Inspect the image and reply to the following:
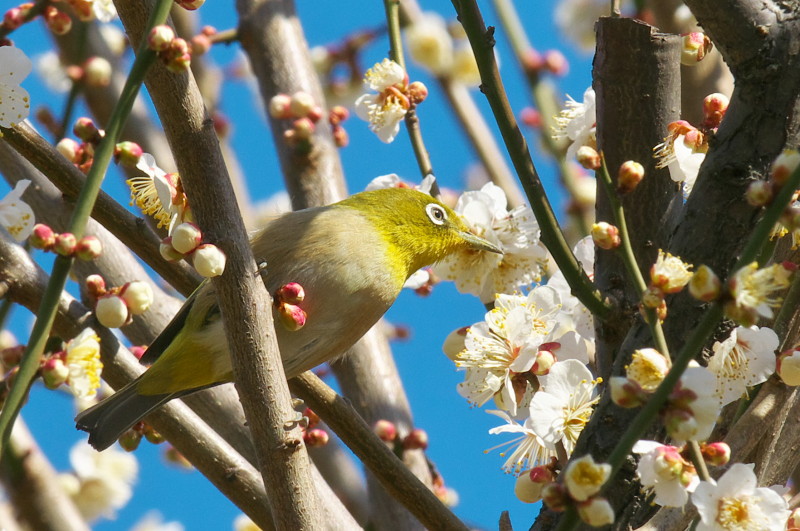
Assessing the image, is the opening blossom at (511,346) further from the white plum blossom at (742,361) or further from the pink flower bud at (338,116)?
the pink flower bud at (338,116)

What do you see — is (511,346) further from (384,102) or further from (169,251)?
(384,102)

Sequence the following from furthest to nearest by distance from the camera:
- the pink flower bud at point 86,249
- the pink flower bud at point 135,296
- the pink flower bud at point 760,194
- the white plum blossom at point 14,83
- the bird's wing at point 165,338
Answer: the bird's wing at point 165,338
the pink flower bud at point 135,296
the white plum blossom at point 14,83
the pink flower bud at point 86,249
the pink flower bud at point 760,194

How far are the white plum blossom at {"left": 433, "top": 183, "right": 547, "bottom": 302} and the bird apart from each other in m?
0.05

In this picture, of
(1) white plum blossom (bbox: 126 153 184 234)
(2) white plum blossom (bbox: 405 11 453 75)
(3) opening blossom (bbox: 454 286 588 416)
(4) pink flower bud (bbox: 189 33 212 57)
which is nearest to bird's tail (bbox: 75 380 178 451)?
(1) white plum blossom (bbox: 126 153 184 234)

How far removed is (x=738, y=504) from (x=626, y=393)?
16.3 inches

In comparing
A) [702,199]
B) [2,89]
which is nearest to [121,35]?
[2,89]

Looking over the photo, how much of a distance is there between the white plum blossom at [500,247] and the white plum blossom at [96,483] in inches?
100

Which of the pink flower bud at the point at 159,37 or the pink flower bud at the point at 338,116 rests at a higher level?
the pink flower bud at the point at 338,116

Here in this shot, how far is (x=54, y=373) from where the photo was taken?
122 inches

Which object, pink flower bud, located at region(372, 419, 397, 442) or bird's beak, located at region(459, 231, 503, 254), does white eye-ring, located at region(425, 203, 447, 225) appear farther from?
pink flower bud, located at region(372, 419, 397, 442)

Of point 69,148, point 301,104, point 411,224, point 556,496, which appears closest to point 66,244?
point 556,496

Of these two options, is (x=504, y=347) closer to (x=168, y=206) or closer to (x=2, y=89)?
(x=168, y=206)

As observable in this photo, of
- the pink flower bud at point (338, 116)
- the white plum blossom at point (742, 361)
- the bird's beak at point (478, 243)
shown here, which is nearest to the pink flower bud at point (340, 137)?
the pink flower bud at point (338, 116)

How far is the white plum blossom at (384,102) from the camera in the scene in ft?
12.9
